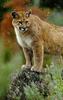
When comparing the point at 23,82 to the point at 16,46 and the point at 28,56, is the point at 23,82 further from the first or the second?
the point at 16,46

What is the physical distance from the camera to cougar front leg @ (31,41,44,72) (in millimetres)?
11492

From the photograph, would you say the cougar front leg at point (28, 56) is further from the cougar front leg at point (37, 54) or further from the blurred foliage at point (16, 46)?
the cougar front leg at point (37, 54)

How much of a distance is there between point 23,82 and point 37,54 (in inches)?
23.6

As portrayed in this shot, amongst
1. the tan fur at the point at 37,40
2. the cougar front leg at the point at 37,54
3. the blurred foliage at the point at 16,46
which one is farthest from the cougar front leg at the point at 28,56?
the cougar front leg at the point at 37,54

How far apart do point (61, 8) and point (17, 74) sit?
12496mm

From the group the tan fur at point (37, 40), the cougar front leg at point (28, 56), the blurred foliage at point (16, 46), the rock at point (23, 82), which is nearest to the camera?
the blurred foliage at point (16, 46)

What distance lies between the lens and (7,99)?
1118 centimetres

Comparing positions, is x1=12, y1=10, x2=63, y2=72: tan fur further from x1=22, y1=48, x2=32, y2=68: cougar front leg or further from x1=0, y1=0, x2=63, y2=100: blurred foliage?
x1=0, y1=0, x2=63, y2=100: blurred foliage

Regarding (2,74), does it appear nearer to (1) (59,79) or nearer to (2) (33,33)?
(1) (59,79)

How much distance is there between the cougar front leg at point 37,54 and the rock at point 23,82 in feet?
0.45

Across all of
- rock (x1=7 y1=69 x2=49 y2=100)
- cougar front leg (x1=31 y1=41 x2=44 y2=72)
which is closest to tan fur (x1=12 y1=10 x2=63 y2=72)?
cougar front leg (x1=31 y1=41 x2=44 y2=72)

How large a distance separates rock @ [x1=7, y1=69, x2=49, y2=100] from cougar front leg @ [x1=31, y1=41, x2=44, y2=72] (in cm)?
14

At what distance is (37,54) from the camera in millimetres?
11531

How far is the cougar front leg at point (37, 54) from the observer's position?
11.5 meters
